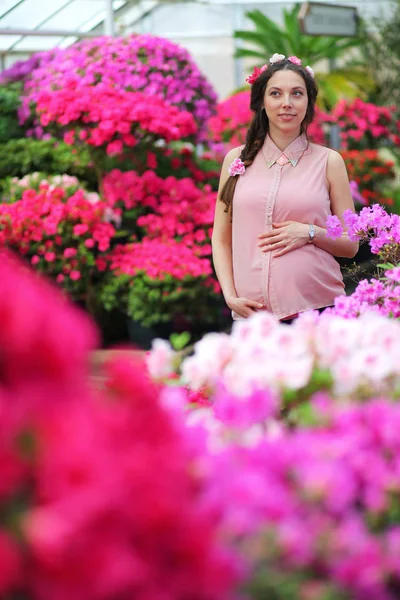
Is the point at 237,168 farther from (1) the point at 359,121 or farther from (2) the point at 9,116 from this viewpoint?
(1) the point at 359,121

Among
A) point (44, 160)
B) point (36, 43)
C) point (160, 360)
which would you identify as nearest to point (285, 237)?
point (160, 360)

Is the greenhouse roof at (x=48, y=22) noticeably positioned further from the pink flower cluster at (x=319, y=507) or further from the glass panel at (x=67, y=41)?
the pink flower cluster at (x=319, y=507)

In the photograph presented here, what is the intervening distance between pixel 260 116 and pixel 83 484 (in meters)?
2.78

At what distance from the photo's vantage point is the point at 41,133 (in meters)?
8.61

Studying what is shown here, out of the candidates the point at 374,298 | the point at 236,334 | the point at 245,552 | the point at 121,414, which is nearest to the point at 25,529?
the point at 121,414

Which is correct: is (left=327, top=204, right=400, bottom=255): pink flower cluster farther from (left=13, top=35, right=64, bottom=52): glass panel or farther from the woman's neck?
(left=13, top=35, right=64, bottom=52): glass panel

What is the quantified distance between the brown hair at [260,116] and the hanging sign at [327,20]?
4.26m

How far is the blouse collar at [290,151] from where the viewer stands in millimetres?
3336

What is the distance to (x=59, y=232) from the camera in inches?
281

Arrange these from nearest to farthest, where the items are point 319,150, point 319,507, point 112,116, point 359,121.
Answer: point 319,507 → point 319,150 → point 112,116 → point 359,121

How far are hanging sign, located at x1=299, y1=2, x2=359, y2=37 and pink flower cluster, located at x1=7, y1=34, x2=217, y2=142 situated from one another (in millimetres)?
1176

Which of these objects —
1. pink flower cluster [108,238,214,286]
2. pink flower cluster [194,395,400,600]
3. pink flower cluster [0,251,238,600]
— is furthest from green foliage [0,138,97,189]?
pink flower cluster [0,251,238,600]

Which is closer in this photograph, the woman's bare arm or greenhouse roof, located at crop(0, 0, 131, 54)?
the woman's bare arm

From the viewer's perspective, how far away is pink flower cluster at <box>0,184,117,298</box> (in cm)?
717
